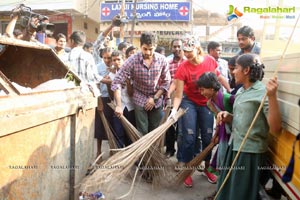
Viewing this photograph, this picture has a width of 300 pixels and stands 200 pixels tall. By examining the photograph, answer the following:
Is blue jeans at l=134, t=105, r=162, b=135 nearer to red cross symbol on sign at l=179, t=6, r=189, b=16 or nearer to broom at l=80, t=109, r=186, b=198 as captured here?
broom at l=80, t=109, r=186, b=198

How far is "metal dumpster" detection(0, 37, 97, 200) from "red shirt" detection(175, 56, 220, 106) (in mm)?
1099

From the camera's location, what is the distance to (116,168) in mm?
2406

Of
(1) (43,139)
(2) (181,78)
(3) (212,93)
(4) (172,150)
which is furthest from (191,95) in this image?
(1) (43,139)

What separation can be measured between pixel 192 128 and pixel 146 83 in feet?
2.53

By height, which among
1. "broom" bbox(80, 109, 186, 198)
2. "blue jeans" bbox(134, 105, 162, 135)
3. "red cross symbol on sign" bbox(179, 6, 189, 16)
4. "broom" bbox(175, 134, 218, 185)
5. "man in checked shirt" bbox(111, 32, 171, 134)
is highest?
"red cross symbol on sign" bbox(179, 6, 189, 16)

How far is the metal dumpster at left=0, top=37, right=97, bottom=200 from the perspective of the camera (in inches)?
61.7

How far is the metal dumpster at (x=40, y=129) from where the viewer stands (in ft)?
5.15

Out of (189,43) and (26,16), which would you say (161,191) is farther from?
(26,16)

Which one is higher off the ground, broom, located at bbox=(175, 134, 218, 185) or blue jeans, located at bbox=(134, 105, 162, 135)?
blue jeans, located at bbox=(134, 105, 162, 135)

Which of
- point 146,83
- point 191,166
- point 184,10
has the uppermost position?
point 184,10

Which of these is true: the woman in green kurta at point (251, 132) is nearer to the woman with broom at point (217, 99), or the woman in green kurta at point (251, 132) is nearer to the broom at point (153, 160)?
the woman with broom at point (217, 99)

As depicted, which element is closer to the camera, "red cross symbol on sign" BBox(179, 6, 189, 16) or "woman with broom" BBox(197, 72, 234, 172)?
"woman with broom" BBox(197, 72, 234, 172)

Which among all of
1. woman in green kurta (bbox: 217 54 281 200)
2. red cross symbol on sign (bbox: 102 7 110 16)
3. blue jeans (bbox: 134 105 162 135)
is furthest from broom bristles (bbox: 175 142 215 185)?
red cross symbol on sign (bbox: 102 7 110 16)

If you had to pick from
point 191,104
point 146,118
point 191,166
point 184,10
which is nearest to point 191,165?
point 191,166
